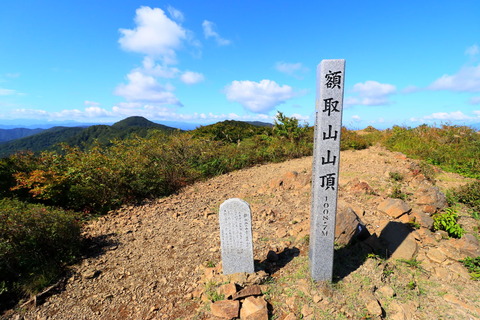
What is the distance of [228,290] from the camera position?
2803 mm

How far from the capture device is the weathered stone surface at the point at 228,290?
276cm

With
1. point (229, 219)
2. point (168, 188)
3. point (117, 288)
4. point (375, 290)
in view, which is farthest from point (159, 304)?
point (168, 188)

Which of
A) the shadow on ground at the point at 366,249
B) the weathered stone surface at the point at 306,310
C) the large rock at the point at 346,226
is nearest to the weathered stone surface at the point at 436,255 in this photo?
the shadow on ground at the point at 366,249

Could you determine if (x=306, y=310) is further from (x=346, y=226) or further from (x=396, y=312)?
(x=346, y=226)

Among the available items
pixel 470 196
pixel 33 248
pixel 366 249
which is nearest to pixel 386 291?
pixel 366 249

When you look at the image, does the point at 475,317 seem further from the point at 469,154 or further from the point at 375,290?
the point at 469,154

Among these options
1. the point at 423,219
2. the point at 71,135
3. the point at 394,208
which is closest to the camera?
the point at 423,219

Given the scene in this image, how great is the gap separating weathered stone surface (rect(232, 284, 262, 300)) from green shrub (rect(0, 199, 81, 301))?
2806 mm

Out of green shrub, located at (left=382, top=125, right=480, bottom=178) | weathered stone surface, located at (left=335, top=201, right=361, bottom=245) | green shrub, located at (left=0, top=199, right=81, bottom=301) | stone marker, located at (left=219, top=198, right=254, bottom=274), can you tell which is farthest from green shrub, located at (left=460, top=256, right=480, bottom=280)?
green shrub, located at (left=0, top=199, right=81, bottom=301)

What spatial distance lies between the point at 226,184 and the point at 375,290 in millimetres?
4924

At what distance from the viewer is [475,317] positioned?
246cm

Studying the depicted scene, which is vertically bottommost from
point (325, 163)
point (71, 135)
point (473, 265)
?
point (473, 265)

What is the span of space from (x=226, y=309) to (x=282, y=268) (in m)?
1.06

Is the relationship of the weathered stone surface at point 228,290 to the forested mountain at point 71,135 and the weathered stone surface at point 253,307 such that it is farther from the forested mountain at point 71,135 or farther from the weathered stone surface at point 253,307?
the forested mountain at point 71,135
